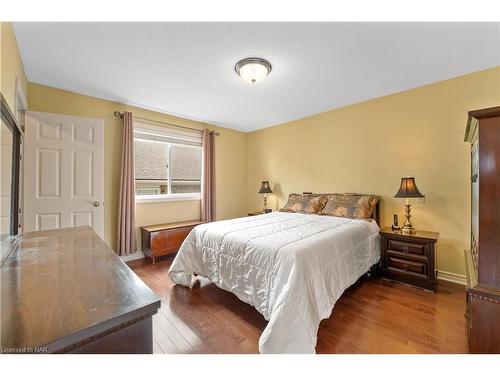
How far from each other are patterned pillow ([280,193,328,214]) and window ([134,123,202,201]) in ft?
5.77

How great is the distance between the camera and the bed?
1.46 meters

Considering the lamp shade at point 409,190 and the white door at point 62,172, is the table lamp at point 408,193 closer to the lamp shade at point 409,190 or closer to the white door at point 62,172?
the lamp shade at point 409,190

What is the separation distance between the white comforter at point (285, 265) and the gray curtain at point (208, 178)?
168 cm

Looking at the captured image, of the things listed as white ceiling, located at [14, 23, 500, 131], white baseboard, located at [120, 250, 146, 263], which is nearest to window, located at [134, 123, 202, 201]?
white ceiling, located at [14, 23, 500, 131]

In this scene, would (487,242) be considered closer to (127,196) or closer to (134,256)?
(127,196)

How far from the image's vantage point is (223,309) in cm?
203

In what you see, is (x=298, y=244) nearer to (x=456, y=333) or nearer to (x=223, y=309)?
(x=223, y=309)

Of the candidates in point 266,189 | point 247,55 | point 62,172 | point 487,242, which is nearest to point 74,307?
point 487,242

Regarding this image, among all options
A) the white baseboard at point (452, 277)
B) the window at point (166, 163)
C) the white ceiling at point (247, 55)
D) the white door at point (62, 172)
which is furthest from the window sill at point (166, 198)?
the white baseboard at point (452, 277)

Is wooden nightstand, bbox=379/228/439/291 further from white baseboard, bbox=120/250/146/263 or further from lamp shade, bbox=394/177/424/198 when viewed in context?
white baseboard, bbox=120/250/146/263

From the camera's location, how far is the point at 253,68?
7.17 feet

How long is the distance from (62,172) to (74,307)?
8.66ft

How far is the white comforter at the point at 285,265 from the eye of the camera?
1458mm
